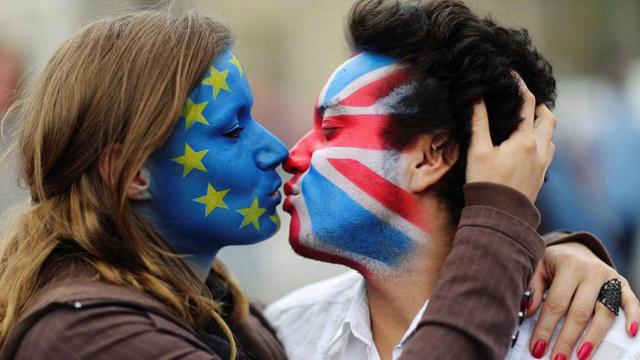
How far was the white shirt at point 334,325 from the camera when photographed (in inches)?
123

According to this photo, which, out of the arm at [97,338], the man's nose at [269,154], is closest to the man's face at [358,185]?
the man's nose at [269,154]

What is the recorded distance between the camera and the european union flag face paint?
312 centimetres

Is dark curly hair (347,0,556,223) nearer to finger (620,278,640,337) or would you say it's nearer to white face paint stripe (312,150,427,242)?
white face paint stripe (312,150,427,242)

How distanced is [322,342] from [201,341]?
706 millimetres

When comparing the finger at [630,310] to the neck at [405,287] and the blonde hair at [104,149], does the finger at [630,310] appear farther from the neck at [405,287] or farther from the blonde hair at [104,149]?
the blonde hair at [104,149]

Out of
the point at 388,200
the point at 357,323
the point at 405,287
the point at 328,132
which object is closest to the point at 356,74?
the point at 328,132

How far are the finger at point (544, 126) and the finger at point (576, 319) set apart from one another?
46 cm

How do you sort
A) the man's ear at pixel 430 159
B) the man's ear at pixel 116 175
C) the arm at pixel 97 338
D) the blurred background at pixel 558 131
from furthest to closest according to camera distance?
the blurred background at pixel 558 131, the man's ear at pixel 430 159, the man's ear at pixel 116 175, the arm at pixel 97 338

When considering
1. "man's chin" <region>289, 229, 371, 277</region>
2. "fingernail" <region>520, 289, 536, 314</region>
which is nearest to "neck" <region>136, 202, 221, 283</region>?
"man's chin" <region>289, 229, 371, 277</region>

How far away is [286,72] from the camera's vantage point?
18.2 metres

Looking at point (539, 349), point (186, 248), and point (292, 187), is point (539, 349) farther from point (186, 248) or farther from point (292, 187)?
point (186, 248)

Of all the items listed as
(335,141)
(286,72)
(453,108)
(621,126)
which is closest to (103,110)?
(335,141)

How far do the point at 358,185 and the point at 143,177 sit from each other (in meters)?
0.70

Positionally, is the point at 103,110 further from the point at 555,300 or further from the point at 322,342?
the point at 555,300
